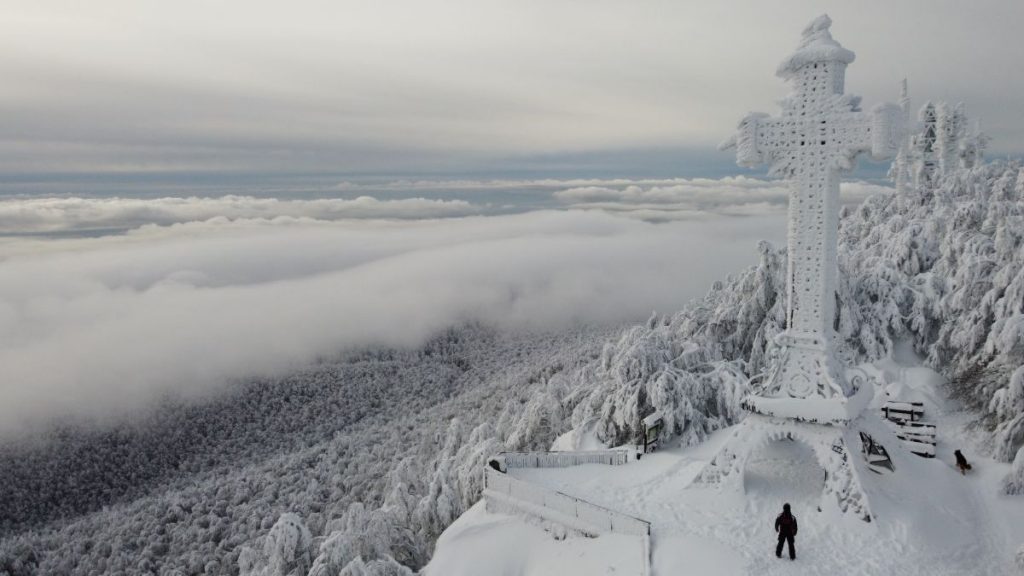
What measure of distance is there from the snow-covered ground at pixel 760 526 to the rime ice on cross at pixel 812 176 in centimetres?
201

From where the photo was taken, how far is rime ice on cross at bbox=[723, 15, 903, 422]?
13438 mm

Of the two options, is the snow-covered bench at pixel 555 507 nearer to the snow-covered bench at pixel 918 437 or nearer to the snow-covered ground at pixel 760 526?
the snow-covered ground at pixel 760 526

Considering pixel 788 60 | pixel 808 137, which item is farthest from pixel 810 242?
pixel 788 60

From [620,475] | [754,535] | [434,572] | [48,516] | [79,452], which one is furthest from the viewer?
[79,452]

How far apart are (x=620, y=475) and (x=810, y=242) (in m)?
7.47

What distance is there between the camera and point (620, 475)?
52.0 feet

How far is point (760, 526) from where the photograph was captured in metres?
12.7

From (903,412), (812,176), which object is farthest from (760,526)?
(903,412)

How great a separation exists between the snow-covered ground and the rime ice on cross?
201 centimetres

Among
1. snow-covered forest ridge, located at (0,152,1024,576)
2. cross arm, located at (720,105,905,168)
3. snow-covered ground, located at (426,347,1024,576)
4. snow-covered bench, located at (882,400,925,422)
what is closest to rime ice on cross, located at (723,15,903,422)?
cross arm, located at (720,105,905,168)

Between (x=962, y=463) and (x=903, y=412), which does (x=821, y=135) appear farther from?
(x=903, y=412)

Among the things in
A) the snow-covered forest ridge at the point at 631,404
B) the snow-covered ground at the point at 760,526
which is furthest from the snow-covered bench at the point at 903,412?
the snow-covered forest ridge at the point at 631,404

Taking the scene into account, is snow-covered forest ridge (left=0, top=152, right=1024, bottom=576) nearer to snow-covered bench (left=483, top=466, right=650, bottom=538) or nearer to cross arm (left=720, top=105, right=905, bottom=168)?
snow-covered bench (left=483, top=466, right=650, bottom=538)

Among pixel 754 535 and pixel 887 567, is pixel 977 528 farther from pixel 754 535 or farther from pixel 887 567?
pixel 754 535
